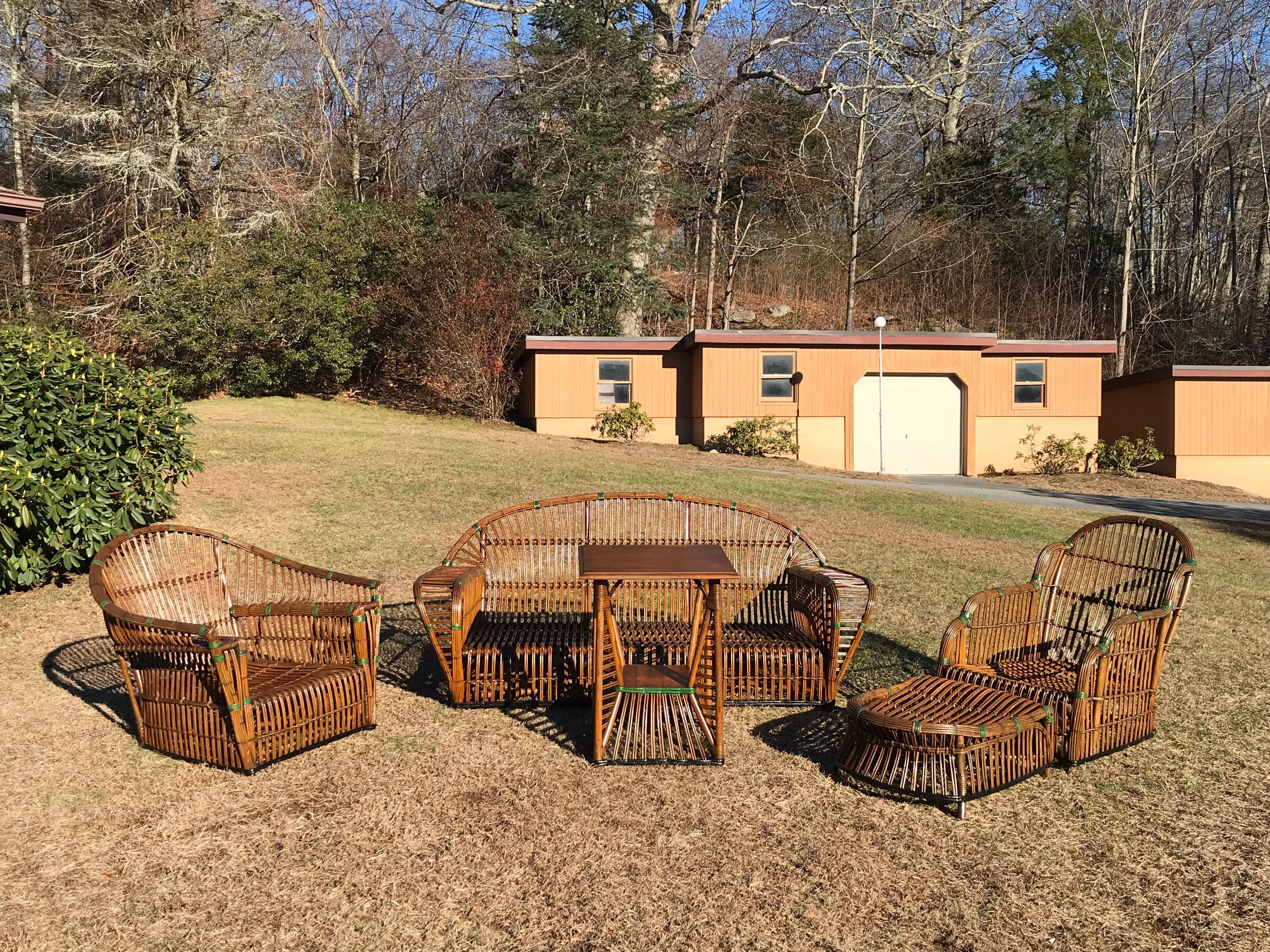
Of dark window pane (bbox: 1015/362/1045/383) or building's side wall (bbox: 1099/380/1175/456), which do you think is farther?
dark window pane (bbox: 1015/362/1045/383)

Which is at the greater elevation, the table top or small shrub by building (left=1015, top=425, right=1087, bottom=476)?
the table top

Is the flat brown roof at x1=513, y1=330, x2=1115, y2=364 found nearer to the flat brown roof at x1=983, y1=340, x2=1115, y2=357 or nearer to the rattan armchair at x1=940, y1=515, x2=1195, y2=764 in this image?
the flat brown roof at x1=983, y1=340, x2=1115, y2=357

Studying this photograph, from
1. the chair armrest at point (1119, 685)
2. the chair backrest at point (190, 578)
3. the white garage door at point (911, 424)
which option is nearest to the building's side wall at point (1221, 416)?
the white garage door at point (911, 424)

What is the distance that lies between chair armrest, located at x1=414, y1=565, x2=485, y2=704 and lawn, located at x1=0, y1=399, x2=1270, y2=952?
0.77ft

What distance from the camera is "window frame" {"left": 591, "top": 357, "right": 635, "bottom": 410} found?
62.8 ft

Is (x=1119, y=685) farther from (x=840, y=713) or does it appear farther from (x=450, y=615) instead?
(x=450, y=615)

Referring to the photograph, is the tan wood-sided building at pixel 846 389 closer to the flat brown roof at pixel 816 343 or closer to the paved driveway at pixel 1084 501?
the flat brown roof at pixel 816 343

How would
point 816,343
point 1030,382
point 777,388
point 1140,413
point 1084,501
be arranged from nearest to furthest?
point 1084,501 < point 816,343 < point 777,388 < point 1030,382 < point 1140,413

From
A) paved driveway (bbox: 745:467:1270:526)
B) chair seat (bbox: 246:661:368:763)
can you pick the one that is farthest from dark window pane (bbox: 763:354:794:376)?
chair seat (bbox: 246:661:368:763)

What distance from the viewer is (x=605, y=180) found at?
23.2m

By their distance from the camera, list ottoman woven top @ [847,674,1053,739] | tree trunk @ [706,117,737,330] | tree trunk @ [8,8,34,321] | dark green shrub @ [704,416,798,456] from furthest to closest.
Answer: tree trunk @ [706,117,737,330], tree trunk @ [8,8,34,321], dark green shrub @ [704,416,798,456], ottoman woven top @ [847,674,1053,739]

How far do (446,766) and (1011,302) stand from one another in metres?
31.7

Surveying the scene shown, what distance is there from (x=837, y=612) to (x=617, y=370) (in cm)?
1537

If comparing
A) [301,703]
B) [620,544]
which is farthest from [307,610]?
[620,544]
